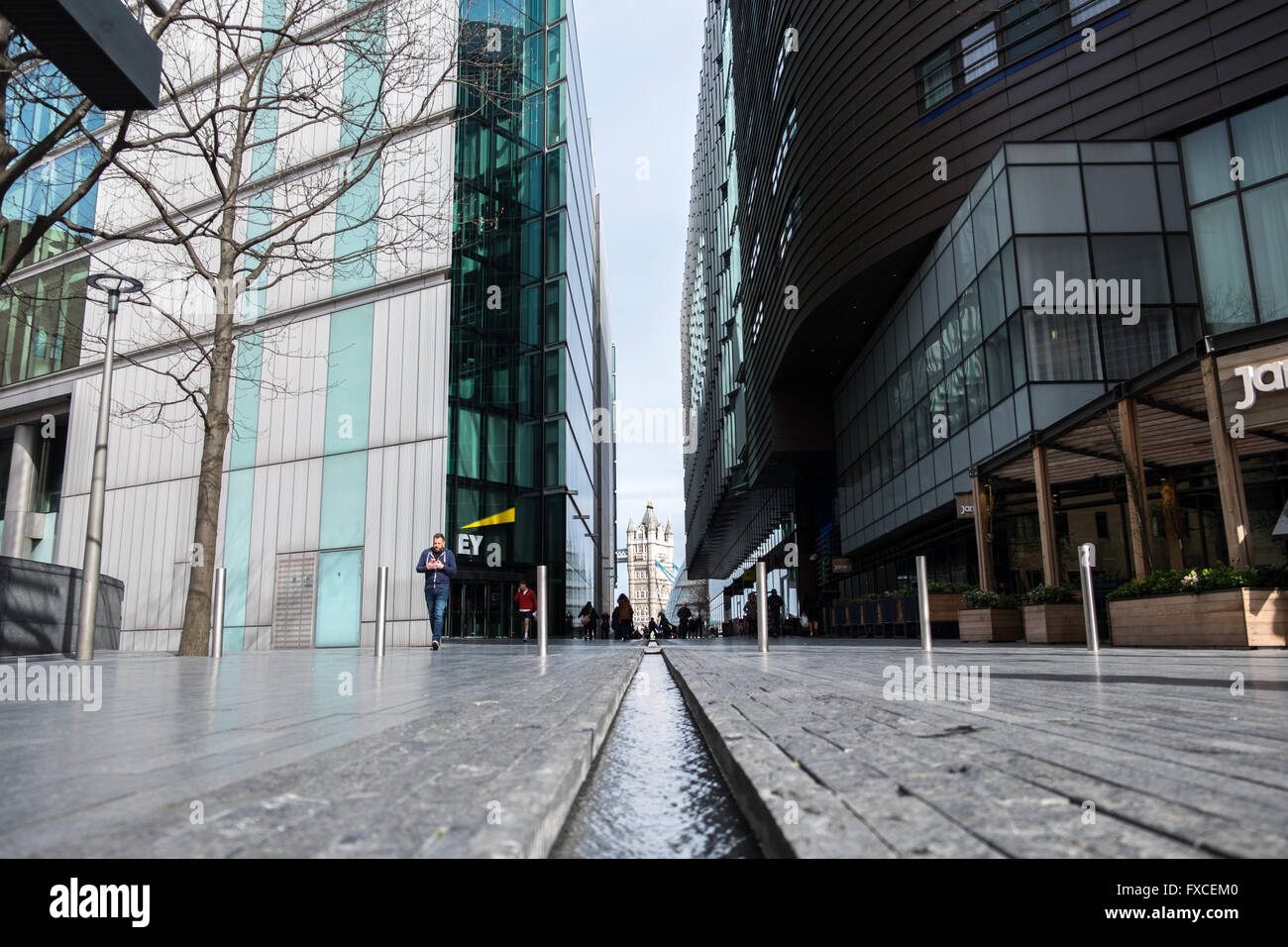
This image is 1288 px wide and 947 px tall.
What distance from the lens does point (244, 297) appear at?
1125 inches

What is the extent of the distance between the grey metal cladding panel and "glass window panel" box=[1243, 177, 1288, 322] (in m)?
23.4

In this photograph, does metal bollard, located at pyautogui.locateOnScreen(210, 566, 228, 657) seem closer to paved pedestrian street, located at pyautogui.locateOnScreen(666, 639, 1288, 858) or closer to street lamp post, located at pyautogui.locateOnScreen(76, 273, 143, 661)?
street lamp post, located at pyautogui.locateOnScreen(76, 273, 143, 661)

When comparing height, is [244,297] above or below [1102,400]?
above

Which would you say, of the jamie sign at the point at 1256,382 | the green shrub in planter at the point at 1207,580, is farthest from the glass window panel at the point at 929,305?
the green shrub in planter at the point at 1207,580

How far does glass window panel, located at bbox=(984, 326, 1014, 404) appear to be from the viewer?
55.5 feet

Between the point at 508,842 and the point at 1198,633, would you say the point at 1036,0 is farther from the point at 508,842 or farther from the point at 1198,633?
the point at 508,842

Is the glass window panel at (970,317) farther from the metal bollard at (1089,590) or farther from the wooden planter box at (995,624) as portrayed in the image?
the metal bollard at (1089,590)

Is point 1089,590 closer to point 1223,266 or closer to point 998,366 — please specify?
point 998,366

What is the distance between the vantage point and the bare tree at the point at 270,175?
12.9 m

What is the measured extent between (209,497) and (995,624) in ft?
44.0

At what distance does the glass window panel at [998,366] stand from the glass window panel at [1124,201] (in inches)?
109

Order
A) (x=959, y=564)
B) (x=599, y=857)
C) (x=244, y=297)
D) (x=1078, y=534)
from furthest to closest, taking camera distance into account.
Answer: (x=244, y=297) → (x=959, y=564) → (x=1078, y=534) → (x=599, y=857)
